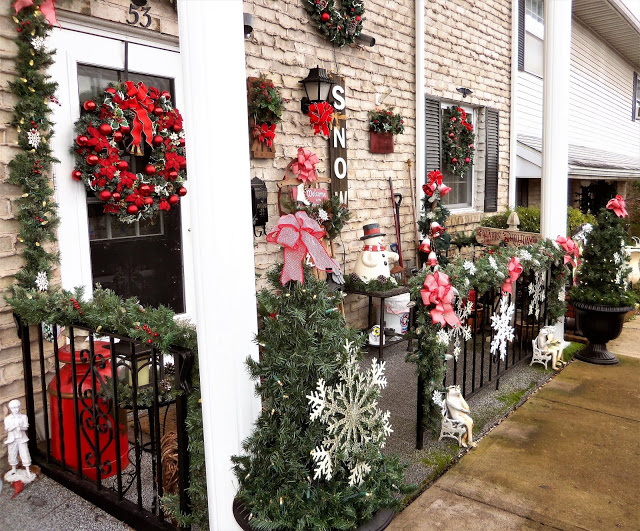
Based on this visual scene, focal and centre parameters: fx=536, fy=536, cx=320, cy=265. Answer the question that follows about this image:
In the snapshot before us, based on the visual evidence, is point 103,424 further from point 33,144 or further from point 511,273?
point 511,273

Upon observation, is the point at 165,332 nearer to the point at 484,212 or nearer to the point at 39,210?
the point at 39,210

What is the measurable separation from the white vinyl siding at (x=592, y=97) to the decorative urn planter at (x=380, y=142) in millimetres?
3824

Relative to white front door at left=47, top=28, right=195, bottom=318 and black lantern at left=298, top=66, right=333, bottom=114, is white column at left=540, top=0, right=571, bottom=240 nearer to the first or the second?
black lantern at left=298, top=66, right=333, bottom=114

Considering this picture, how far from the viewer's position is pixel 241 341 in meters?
1.95

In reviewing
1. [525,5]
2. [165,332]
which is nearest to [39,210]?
[165,332]

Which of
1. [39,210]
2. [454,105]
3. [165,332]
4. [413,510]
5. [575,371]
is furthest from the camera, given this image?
[454,105]

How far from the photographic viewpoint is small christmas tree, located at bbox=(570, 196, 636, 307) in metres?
4.80

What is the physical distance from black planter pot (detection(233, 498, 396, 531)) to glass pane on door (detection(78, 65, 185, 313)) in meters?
2.22

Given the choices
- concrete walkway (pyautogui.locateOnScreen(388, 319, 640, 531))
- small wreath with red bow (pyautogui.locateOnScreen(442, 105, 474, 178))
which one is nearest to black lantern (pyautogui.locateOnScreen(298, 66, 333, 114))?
small wreath with red bow (pyautogui.locateOnScreen(442, 105, 474, 178))

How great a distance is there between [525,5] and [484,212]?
390 centimetres

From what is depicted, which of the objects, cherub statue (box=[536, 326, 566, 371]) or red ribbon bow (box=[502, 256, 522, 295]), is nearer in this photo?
red ribbon bow (box=[502, 256, 522, 295])

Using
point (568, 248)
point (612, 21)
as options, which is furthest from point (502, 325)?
point (612, 21)

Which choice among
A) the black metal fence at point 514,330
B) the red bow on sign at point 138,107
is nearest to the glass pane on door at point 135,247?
the red bow on sign at point 138,107

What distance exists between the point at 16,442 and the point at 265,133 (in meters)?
2.85
